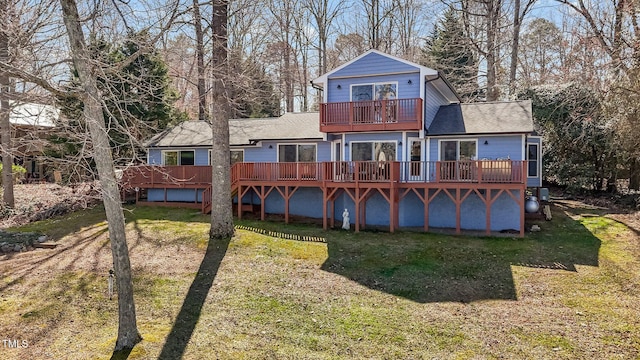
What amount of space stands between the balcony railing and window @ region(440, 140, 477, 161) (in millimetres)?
1028

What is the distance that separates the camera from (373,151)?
16609mm

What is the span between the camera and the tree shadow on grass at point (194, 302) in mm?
7223

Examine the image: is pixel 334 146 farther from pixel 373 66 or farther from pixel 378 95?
A: pixel 373 66

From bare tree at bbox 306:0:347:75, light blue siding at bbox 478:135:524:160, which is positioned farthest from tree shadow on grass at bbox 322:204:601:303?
bare tree at bbox 306:0:347:75

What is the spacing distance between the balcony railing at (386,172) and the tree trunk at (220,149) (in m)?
1.16

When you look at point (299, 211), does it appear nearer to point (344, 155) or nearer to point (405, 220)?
point (344, 155)

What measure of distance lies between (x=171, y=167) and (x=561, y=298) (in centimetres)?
1643

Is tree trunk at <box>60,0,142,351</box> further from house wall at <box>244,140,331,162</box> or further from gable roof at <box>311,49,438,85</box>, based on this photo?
house wall at <box>244,140,331,162</box>

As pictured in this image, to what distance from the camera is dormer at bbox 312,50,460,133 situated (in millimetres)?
15445

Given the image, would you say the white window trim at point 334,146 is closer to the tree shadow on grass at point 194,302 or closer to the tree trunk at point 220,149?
the tree trunk at point 220,149

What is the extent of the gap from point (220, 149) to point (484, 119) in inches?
402

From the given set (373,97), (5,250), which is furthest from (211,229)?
(373,97)

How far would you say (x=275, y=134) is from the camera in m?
18.8

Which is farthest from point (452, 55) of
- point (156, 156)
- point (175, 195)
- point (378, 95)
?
point (175, 195)
